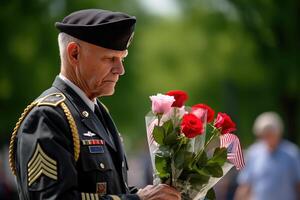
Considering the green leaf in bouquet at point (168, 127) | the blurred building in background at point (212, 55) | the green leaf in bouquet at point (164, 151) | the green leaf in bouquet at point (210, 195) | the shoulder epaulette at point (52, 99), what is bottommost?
the blurred building in background at point (212, 55)

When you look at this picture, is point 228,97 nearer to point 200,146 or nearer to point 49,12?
point 49,12

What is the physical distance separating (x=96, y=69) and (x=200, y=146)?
2.18 ft

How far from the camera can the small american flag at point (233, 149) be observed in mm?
4809

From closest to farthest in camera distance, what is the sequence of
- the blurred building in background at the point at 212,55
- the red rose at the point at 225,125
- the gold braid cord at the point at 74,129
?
the gold braid cord at the point at 74,129
the red rose at the point at 225,125
the blurred building in background at the point at 212,55

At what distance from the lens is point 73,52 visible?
4719mm

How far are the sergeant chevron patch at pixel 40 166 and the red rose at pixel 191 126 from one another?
701mm

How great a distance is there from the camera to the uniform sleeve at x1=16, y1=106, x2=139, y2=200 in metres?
4.34

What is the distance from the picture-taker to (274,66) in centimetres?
2061

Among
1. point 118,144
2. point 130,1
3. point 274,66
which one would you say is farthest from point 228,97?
point 118,144

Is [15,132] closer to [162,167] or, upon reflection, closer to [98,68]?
[98,68]

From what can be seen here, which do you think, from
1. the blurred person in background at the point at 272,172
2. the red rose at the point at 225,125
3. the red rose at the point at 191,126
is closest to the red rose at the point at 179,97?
the red rose at the point at 191,126

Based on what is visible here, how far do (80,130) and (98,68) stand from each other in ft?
1.13

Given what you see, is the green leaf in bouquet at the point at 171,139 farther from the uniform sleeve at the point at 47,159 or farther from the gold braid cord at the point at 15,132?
the gold braid cord at the point at 15,132

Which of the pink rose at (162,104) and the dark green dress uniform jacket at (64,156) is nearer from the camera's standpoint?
the dark green dress uniform jacket at (64,156)
